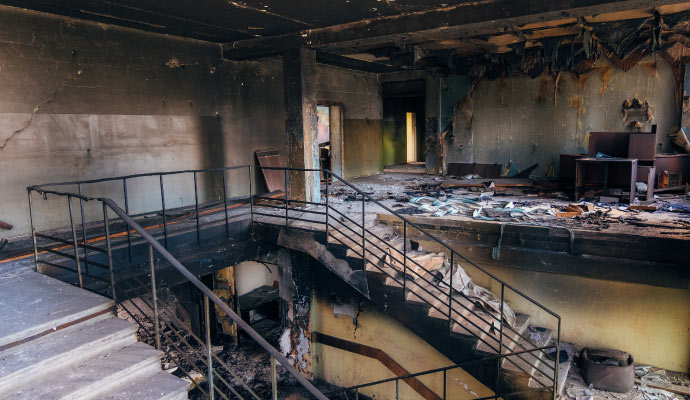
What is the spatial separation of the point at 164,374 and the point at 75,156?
187 inches

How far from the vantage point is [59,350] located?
10.1ft

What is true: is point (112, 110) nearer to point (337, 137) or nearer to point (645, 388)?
point (337, 137)

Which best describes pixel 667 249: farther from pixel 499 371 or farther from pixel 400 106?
pixel 400 106

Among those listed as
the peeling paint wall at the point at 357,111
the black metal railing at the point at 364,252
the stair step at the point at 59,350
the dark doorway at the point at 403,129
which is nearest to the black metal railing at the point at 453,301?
the black metal railing at the point at 364,252

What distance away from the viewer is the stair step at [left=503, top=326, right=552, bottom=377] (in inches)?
205

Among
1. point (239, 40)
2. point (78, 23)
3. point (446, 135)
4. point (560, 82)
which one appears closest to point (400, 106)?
point (446, 135)

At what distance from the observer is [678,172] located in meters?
8.48

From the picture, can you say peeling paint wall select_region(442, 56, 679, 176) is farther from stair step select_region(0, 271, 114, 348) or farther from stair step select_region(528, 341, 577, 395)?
stair step select_region(0, 271, 114, 348)

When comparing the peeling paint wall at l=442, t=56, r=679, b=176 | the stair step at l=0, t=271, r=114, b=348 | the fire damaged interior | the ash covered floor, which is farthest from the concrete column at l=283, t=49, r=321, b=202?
the peeling paint wall at l=442, t=56, r=679, b=176

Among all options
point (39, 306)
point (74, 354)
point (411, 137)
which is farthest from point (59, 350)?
point (411, 137)

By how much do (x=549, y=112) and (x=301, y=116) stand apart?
637 centimetres

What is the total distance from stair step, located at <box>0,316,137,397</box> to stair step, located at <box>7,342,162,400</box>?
0.05 metres

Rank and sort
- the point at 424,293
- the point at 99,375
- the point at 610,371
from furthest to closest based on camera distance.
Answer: the point at 424,293
the point at 610,371
the point at 99,375

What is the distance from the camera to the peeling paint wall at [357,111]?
38.0ft
